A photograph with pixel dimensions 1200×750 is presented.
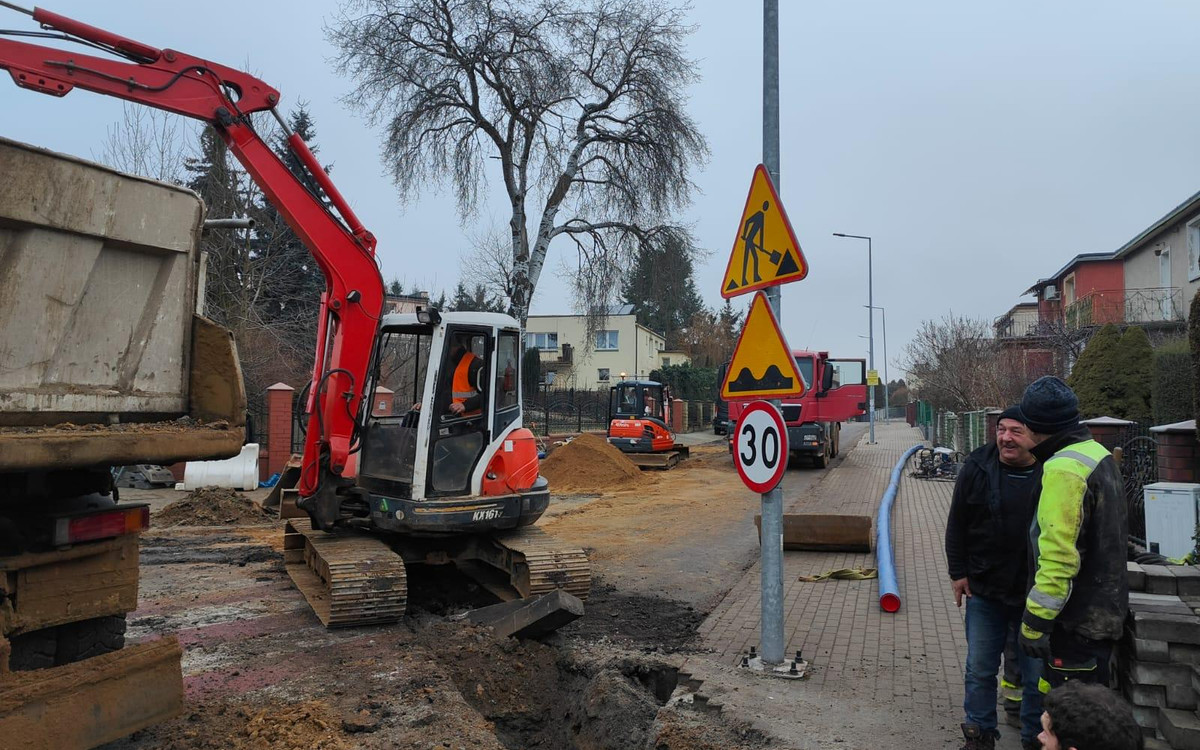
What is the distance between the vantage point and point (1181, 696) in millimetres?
3604

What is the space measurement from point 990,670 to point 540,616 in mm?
2950

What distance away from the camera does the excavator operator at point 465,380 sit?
7.31 m

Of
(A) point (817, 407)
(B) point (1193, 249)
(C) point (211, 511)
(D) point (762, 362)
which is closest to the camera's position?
(D) point (762, 362)

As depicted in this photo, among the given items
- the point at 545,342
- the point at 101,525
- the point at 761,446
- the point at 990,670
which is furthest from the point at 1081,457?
the point at 545,342

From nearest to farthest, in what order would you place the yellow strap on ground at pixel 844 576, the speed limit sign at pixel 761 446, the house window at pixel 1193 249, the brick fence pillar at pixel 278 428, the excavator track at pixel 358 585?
the speed limit sign at pixel 761 446 < the excavator track at pixel 358 585 < the yellow strap on ground at pixel 844 576 < the brick fence pillar at pixel 278 428 < the house window at pixel 1193 249

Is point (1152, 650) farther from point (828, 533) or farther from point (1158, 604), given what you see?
point (828, 533)

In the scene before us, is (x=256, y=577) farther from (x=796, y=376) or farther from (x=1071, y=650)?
(x=1071, y=650)

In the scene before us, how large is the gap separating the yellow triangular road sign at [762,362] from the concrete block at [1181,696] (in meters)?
2.49

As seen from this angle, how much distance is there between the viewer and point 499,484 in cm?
741

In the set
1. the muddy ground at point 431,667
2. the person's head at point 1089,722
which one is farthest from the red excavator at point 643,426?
the person's head at point 1089,722

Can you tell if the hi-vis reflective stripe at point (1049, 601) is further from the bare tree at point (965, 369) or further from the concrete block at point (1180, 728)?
the bare tree at point (965, 369)

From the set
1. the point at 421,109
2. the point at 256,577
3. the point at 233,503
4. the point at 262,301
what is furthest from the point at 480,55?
the point at 256,577

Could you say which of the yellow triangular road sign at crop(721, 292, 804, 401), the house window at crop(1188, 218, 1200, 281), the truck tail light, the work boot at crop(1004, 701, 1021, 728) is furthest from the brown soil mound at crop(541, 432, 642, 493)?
the house window at crop(1188, 218, 1200, 281)

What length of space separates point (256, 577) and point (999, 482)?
740 cm
